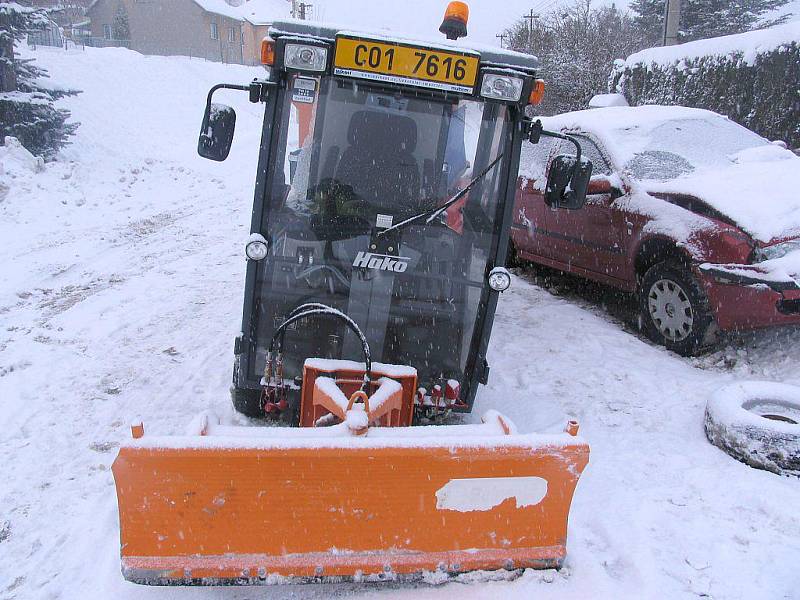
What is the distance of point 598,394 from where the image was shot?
488cm

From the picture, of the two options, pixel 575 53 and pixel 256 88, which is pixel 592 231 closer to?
pixel 256 88

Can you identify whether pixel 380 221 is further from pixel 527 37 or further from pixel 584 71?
pixel 527 37

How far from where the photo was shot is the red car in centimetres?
485

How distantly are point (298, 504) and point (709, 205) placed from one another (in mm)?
4300

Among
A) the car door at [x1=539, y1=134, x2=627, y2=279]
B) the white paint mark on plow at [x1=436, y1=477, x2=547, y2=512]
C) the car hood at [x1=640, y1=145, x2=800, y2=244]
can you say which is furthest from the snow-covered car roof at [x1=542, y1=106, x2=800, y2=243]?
the white paint mark on plow at [x1=436, y1=477, x2=547, y2=512]

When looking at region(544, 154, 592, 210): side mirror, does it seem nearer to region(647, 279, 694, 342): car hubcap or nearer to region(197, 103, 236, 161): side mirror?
region(197, 103, 236, 161): side mirror

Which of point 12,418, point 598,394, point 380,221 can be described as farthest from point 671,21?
point 12,418

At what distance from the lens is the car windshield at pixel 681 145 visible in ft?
19.8

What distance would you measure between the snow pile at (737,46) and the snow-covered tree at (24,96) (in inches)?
522

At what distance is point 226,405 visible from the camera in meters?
4.41

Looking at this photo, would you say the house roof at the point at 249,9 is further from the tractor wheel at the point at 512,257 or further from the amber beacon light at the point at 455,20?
the amber beacon light at the point at 455,20

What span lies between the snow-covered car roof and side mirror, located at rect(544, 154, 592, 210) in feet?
6.49

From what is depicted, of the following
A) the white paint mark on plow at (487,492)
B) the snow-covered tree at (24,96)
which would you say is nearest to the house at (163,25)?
the snow-covered tree at (24,96)

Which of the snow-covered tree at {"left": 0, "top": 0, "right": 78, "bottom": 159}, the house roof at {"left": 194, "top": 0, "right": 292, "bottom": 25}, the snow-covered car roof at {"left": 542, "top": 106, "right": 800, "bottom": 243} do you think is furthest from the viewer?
the house roof at {"left": 194, "top": 0, "right": 292, "bottom": 25}
